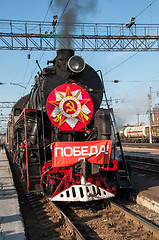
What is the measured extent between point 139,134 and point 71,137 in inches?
1376

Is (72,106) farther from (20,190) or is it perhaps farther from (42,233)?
(20,190)

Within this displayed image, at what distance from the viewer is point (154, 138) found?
124ft

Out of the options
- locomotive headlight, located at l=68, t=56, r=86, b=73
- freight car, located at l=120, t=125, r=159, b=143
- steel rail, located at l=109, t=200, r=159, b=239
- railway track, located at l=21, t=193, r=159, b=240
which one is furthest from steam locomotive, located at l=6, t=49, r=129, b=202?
freight car, located at l=120, t=125, r=159, b=143

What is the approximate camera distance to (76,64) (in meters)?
6.65

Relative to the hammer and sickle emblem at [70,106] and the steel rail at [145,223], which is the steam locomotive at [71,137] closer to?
the hammer and sickle emblem at [70,106]

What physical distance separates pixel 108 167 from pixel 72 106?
1.74 meters

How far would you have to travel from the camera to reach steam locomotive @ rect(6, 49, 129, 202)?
18.6ft

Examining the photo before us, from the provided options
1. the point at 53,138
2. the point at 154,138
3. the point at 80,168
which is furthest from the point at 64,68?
the point at 154,138

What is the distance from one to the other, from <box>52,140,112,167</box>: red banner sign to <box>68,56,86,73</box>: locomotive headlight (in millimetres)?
2028

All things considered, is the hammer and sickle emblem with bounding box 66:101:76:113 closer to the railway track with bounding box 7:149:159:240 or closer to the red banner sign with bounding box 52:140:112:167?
the red banner sign with bounding box 52:140:112:167

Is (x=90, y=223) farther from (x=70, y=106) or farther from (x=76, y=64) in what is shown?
(x=76, y=64)

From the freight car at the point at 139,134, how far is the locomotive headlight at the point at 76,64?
32792mm

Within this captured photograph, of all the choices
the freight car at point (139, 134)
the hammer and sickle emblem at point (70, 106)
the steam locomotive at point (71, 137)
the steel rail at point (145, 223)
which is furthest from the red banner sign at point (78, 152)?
the freight car at point (139, 134)

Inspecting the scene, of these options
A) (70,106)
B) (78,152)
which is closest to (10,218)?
(78,152)
